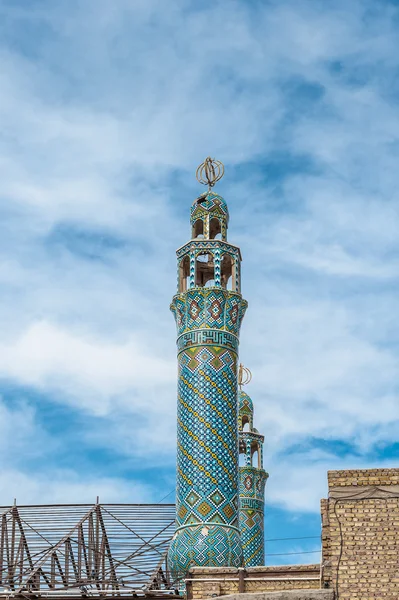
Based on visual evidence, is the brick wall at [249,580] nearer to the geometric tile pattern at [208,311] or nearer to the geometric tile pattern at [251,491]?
the geometric tile pattern at [208,311]

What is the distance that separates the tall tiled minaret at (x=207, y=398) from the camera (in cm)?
1570

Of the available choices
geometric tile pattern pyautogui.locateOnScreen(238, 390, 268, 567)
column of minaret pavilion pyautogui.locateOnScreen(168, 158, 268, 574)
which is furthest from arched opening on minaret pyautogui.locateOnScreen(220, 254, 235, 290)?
geometric tile pattern pyautogui.locateOnScreen(238, 390, 268, 567)

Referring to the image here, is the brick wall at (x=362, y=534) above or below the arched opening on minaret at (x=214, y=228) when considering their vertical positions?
below

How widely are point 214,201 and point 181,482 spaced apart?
480cm

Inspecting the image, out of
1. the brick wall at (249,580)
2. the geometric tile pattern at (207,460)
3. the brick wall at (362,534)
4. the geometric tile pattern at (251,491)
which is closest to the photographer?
the brick wall at (362,534)

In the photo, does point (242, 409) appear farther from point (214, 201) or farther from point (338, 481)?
point (338, 481)

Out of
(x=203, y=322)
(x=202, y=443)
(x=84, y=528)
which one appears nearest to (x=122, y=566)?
(x=84, y=528)

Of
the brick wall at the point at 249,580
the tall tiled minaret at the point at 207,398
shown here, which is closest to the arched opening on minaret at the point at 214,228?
the tall tiled minaret at the point at 207,398

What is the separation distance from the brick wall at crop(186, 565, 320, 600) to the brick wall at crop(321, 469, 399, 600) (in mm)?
2429

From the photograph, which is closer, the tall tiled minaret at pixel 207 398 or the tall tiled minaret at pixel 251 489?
the tall tiled minaret at pixel 207 398

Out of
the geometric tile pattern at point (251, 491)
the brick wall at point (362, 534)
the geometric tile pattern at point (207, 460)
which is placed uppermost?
the geometric tile pattern at point (251, 491)

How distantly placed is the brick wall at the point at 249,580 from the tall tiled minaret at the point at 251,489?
32.7ft

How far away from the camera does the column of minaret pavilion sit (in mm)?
15695

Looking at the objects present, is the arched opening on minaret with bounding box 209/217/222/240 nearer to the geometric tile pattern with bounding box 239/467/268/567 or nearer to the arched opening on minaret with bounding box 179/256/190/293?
the arched opening on minaret with bounding box 179/256/190/293
